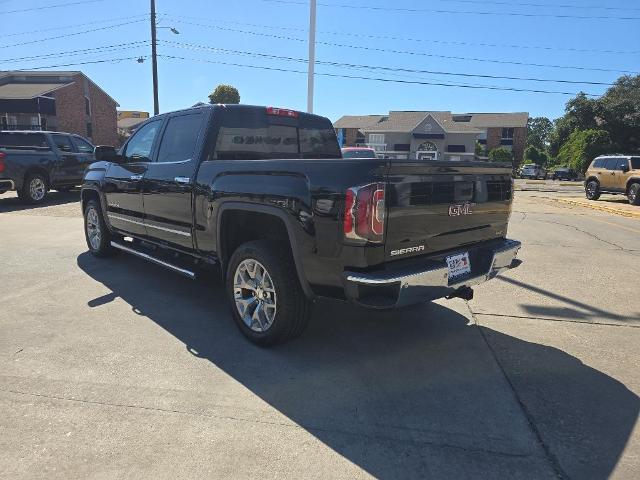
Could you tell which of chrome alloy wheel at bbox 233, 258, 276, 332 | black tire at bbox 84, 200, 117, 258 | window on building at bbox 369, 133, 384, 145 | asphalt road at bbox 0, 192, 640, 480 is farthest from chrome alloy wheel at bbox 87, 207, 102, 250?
window on building at bbox 369, 133, 384, 145

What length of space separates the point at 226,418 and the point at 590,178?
21846 mm

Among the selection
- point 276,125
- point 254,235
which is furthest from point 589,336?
point 276,125

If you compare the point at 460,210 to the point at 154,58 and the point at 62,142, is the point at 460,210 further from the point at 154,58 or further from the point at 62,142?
the point at 154,58

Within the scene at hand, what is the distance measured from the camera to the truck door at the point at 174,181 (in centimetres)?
439

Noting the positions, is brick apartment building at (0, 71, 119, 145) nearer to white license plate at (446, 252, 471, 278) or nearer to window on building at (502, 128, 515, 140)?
white license plate at (446, 252, 471, 278)

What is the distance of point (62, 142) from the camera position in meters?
13.3

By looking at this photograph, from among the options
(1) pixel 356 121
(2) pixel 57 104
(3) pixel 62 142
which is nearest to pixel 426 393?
(3) pixel 62 142

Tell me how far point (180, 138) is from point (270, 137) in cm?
91

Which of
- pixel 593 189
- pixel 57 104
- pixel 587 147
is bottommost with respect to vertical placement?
pixel 593 189

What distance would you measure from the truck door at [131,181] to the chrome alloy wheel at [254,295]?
6.47ft

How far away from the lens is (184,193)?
14.4 feet

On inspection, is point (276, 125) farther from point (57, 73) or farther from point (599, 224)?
point (57, 73)

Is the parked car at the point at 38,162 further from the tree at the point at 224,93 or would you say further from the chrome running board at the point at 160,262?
the tree at the point at 224,93

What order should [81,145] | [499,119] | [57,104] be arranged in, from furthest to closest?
[499,119] → [57,104] → [81,145]
